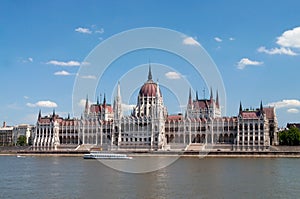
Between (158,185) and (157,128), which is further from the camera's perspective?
(157,128)

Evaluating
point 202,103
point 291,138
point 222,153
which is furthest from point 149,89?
point 291,138

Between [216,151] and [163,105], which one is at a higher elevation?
[163,105]

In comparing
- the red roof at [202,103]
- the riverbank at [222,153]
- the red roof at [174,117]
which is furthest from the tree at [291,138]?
the red roof at [174,117]

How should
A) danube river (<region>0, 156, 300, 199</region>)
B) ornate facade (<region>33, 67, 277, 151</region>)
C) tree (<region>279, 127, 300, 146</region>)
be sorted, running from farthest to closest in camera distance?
ornate facade (<region>33, 67, 277, 151</region>), tree (<region>279, 127, 300, 146</region>), danube river (<region>0, 156, 300, 199</region>)

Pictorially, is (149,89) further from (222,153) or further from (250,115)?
(222,153)

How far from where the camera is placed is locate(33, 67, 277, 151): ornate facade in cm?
9800

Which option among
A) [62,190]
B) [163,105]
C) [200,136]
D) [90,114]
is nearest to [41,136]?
[90,114]

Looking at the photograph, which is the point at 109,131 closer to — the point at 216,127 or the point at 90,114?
the point at 90,114

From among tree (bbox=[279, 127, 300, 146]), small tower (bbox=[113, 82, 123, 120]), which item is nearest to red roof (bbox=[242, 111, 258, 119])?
tree (bbox=[279, 127, 300, 146])

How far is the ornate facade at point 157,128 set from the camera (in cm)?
9800

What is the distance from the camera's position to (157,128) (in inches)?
4126

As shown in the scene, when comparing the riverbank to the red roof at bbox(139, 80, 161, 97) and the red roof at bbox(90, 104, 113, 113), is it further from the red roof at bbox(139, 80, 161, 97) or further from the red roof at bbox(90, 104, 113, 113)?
the red roof at bbox(139, 80, 161, 97)

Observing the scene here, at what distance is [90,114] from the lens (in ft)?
396

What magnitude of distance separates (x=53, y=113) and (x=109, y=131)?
17.3 meters
